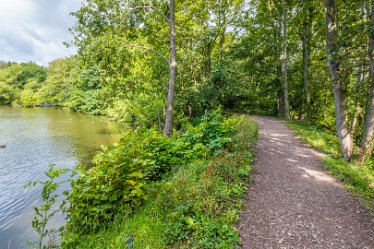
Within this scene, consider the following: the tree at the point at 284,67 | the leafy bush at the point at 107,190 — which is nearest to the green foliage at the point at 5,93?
the tree at the point at 284,67

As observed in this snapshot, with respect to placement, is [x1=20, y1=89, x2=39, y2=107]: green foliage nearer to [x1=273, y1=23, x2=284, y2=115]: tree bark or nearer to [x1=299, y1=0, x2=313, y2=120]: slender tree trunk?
[x1=273, y1=23, x2=284, y2=115]: tree bark

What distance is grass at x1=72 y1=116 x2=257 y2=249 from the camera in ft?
10.2

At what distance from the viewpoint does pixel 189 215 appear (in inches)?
135

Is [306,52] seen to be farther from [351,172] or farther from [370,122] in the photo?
[351,172]

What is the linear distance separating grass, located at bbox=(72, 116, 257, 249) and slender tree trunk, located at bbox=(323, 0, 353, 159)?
399 centimetres

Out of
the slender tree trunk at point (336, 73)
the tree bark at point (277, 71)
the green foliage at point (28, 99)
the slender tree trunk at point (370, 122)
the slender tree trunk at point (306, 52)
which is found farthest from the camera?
the green foliage at point (28, 99)

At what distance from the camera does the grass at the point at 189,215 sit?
310 centimetres

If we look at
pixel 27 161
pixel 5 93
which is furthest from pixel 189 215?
pixel 5 93

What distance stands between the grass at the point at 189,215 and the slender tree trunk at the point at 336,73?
3988mm

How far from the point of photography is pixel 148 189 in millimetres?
4297

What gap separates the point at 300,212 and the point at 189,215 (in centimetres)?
190

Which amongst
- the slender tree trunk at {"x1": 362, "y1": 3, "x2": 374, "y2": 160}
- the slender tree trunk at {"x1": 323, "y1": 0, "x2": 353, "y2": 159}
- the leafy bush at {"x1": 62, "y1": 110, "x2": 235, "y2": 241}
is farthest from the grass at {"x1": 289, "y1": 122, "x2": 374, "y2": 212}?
the leafy bush at {"x1": 62, "y1": 110, "x2": 235, "y2": 241}

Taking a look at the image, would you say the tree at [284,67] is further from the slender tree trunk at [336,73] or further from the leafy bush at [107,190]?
the leafy bush at [107,190]

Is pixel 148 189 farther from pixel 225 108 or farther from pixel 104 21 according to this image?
pixel 225 108
